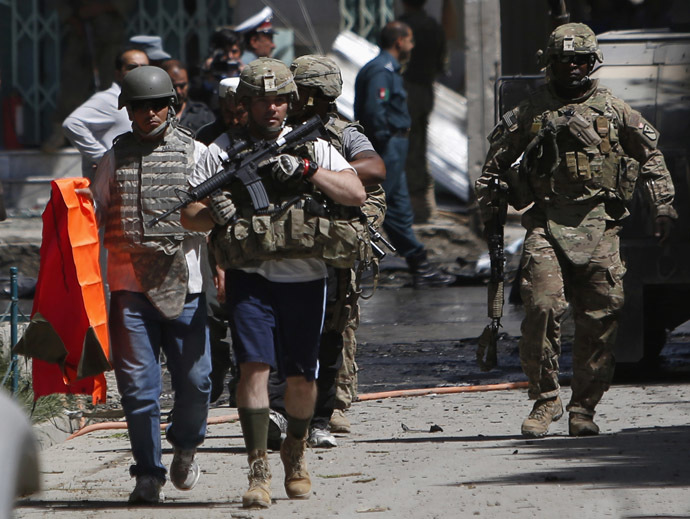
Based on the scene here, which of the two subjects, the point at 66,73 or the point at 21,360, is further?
the point at 66,73

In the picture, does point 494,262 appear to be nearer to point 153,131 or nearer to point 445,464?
point 445,464

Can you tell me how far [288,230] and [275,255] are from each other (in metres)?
0.11

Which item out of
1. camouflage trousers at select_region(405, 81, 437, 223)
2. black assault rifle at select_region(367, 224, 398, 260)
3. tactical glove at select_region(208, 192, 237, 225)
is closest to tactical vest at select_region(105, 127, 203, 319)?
tactical glove at select_region(208, 192, 237, 225)

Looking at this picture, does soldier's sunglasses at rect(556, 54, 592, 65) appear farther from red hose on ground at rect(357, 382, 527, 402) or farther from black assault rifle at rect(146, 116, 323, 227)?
red hose on ground at rect(357, 382, 527, 402)

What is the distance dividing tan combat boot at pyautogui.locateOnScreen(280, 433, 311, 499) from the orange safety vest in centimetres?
144

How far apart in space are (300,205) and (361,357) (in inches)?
182

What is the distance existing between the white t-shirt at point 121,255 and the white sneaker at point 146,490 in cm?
74

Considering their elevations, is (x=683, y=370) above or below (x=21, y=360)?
below

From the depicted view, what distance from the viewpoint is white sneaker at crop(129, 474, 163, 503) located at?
605 cm

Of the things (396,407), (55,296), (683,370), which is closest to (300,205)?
(55,296)

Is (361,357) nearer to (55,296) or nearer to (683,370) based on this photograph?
(683,370)

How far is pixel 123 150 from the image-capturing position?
6.27 meters

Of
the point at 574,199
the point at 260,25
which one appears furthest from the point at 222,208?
the point at 260,25

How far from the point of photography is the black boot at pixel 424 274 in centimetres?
1396
